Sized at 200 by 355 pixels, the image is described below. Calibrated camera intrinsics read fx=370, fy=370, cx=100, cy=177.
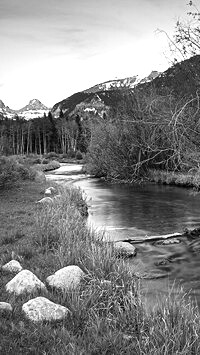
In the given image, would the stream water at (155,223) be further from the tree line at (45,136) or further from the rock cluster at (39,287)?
the tree line at (45,136)

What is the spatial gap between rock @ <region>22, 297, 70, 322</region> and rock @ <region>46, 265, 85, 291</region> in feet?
2.40

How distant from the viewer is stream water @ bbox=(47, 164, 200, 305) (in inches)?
346

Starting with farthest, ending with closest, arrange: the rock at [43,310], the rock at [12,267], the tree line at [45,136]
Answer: the tree line at [45,136] → the rock at [12,267] → the rock at [43,310]

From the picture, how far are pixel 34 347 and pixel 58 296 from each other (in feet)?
5.07

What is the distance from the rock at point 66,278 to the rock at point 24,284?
1.03ft

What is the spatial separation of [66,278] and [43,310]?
1.29m

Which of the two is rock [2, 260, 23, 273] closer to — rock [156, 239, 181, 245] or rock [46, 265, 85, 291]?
rock [46, 265, 85, 291]

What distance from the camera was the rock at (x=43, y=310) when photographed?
504 cm

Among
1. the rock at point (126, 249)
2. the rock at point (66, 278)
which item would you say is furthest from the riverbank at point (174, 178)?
the rock at point (66, 278)

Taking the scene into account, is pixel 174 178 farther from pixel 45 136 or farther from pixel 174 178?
pixel 45 136

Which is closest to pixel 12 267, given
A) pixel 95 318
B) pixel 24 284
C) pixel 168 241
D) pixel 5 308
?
pixel 24 284

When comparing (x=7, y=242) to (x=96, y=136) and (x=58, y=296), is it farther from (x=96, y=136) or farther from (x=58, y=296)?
(x=96, y=136)

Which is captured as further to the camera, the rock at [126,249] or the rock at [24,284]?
the rock at [126,249]

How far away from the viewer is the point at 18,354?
4.18 metres
